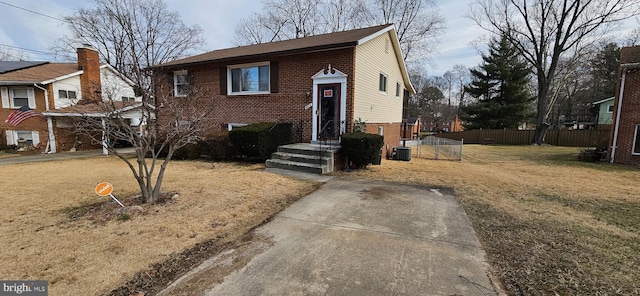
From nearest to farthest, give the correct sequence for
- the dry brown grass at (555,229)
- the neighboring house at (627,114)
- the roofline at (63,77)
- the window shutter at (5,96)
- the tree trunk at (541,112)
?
the dry brown grass at (555,229)
the neighboring house at (627,114)
the roofline at (63,77)
the window shutter at (5,96)
the tree trunk at (541,112)

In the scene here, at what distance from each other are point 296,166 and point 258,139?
70.6 inches

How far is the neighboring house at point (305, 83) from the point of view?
1001cm

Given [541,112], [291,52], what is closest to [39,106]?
[291,52]

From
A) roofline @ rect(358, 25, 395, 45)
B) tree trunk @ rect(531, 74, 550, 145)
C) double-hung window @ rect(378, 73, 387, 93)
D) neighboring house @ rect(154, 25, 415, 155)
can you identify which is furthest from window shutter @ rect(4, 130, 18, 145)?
tree trunk @ rect(531, 74, 550, 145)

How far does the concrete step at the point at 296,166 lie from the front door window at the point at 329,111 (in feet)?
7.26

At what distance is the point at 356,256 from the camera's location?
315 centimetres

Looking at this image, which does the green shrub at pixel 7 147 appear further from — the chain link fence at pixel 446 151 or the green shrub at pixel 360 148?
the chain link fence at pixel 446 151

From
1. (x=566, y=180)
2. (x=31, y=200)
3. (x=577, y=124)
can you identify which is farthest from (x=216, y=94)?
(x=577, y=124)

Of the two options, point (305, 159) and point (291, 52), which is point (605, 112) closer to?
point (291, 52)

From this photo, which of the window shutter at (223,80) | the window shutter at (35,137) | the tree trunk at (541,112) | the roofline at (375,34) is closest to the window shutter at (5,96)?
the window shutter at (35,137)

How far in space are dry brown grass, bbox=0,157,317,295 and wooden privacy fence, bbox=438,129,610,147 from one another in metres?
26.5

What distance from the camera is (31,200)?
5340mm

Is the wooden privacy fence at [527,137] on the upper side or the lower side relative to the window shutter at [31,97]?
lower

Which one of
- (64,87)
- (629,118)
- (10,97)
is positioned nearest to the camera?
(629,118)
